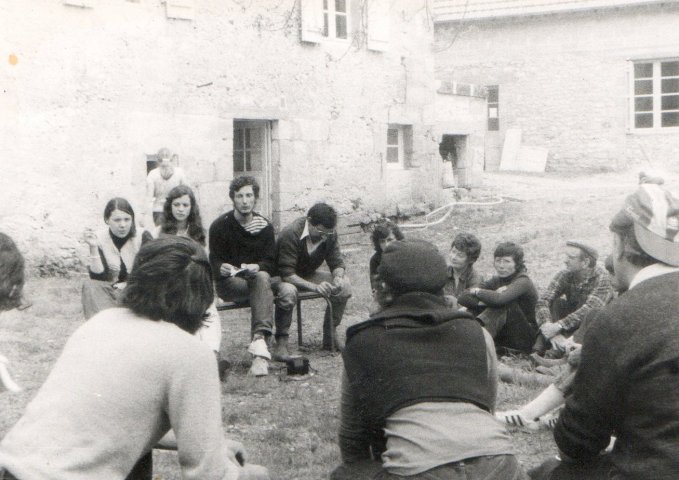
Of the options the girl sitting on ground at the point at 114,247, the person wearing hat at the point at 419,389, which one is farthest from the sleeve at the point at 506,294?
the person wearing hat at the point at 419,389

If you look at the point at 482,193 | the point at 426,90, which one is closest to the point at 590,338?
the point at 426,90

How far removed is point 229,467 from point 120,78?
28.3 ft

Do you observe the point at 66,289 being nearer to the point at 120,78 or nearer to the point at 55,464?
the point at 120,78

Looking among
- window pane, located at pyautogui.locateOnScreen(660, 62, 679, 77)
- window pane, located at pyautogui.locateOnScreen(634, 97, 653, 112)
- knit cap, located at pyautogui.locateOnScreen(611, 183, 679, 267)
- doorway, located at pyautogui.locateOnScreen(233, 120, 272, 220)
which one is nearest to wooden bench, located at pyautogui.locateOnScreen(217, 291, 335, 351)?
knit cap, located at pyautogui.locateOnScreen(611, 183, 679, 267)

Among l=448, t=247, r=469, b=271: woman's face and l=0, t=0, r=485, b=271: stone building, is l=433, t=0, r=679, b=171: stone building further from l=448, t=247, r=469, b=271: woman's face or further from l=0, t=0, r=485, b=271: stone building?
l=448, t=247, r=469, b=271: woman's face

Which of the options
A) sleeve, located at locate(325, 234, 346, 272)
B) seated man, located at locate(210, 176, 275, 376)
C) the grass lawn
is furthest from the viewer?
sleeve, located at locate(325, 234, 346, 272)

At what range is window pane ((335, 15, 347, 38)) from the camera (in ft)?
44.4

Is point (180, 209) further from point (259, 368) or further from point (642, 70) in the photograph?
point (642, 70)

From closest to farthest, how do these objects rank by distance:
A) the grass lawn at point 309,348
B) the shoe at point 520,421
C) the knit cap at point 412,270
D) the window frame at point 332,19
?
the knit cap at point 412,270, the grass lawn at point 309,348, the shoe at point 520,421, the window frame at point 332,19

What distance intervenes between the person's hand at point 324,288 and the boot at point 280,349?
45 centimetres

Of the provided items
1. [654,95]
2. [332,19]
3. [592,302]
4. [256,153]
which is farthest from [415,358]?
[654,95]

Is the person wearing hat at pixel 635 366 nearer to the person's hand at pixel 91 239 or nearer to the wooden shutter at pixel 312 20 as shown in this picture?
the person's hand at pixel 91 239

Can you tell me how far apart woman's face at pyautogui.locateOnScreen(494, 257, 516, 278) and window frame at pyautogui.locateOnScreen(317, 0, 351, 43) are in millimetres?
7410

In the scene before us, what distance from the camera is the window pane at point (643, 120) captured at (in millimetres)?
19672
